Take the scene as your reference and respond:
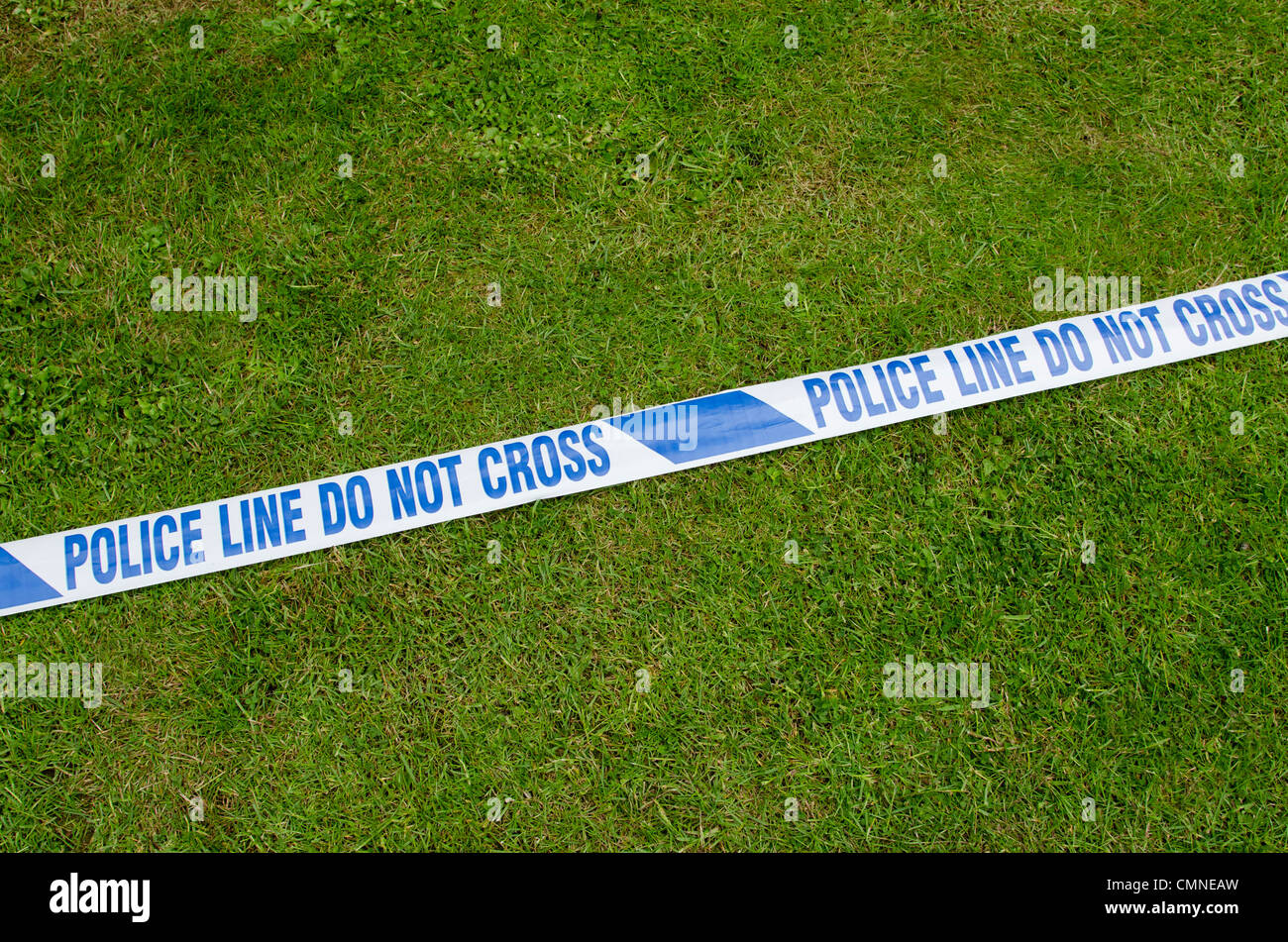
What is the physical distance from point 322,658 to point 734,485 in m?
1.89

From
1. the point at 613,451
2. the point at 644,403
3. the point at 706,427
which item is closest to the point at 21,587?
the point at 613,451

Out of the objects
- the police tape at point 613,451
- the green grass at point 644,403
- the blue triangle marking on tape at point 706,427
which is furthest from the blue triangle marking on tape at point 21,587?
the blue triangle marking on tape at point 706,427

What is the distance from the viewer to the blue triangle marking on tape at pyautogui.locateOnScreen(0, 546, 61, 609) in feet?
10.7

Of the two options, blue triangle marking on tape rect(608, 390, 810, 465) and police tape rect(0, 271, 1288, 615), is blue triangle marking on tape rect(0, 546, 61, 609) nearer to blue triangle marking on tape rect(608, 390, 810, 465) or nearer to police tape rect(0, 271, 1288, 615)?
police tape rect(0, 271, 1288, 615)

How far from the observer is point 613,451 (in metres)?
3.40

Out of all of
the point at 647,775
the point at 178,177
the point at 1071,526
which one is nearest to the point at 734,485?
the point at 647,775

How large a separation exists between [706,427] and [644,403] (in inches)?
11.8

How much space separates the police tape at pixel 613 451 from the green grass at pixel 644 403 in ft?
0.28

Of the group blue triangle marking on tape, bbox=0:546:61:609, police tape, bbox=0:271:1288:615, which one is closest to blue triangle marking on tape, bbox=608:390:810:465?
police tape, bbox=0:271:1288:615

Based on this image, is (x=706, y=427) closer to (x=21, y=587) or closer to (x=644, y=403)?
(x=644, y=403)

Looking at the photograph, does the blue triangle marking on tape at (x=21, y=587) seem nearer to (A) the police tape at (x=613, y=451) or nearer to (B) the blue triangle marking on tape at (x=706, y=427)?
(A) the police tape at (x=613, y=451)

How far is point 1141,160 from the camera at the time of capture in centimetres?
377

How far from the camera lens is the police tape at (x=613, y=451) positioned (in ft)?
10.8

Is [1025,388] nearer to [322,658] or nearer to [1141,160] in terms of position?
[1141,160]
